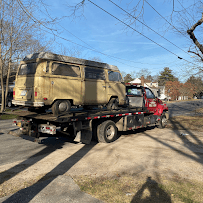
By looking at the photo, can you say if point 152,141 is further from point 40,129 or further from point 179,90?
point 179,90

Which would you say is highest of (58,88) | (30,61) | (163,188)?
(30,61)

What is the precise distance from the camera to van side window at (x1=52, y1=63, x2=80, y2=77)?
6.44m

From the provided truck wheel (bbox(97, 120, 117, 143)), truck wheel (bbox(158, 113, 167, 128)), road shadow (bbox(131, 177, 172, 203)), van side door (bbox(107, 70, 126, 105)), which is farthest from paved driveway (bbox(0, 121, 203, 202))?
truck wheel (bbox(158, 113, 167, 128))

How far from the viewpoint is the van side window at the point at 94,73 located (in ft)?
24.6

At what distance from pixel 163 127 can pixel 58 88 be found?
7.46m

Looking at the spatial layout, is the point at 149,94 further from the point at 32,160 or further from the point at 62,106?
the point at 32,160

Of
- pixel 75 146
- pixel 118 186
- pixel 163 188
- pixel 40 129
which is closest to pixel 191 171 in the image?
pixel 163 188

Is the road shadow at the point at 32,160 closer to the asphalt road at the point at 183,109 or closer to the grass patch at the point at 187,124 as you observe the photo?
the grass patch at the point at 187,124

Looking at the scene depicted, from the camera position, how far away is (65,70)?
6715 mm

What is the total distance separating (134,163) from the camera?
5133 millimetres

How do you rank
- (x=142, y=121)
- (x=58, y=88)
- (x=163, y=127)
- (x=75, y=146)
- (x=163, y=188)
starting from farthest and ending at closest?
(x=163, y=127), (x=142, y=121), (x=75, y=146), (x=58, y=88), (x=163, y=188)

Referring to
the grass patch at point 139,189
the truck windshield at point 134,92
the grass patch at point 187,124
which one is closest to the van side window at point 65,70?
the grass patch at point 139,189

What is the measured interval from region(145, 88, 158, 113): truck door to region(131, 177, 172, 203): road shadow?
676cm

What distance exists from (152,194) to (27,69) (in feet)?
18.5
